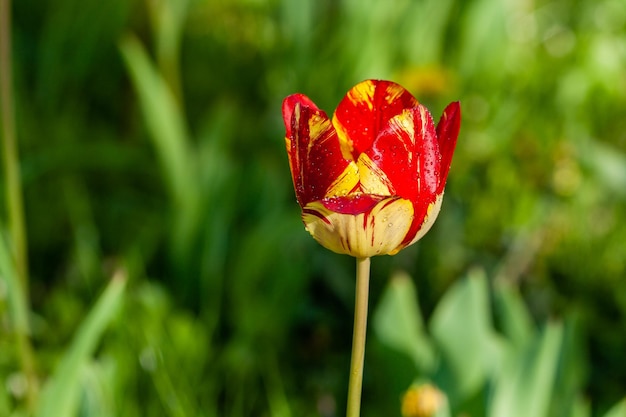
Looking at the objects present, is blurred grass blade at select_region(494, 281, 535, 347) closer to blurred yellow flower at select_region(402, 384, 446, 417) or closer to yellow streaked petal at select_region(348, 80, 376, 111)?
blurred yellow flower at select_region(402, 384, 446, 417)

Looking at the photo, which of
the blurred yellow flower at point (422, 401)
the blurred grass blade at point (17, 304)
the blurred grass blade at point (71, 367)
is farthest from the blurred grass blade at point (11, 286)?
the blurred yellow flower at point (422, 401)

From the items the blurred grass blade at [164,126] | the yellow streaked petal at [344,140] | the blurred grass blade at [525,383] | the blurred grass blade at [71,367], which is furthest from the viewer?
the blurred grass blade at [164,126]

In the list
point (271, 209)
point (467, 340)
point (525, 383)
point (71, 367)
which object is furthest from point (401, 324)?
point (271, 209)

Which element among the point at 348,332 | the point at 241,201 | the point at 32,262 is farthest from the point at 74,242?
the point at 348,332

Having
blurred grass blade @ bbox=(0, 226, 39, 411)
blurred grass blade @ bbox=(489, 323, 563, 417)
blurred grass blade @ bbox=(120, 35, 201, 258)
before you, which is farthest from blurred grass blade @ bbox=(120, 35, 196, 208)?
blurred grass blade @ bbox=(489, 323, 563, 417)

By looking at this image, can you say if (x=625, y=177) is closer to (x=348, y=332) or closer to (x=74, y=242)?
(x=348, y=332)

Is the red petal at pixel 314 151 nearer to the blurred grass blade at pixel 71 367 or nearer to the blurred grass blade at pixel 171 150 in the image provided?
the blurred grass blade at pixel 71 367
